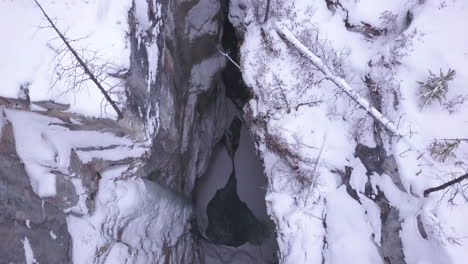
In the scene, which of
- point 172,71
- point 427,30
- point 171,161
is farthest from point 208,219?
point 427,30

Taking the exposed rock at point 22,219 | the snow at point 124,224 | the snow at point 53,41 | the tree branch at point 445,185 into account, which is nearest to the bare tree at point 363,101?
the tree branch at point 445,185

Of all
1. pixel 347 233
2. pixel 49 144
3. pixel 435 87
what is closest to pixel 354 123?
pixel 435 87

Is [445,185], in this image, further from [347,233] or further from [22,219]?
[22,219]

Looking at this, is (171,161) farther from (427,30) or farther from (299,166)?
(427,30)

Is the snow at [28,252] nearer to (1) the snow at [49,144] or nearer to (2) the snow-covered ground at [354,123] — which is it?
(1) the snow at [49,144]

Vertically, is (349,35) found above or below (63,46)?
above

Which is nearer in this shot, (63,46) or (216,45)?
(63,46)

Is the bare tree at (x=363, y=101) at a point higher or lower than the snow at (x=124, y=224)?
higher

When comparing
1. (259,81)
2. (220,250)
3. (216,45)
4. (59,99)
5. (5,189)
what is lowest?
(220,250)

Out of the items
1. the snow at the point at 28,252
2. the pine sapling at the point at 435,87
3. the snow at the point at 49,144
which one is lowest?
the snow at the point at 28,252
